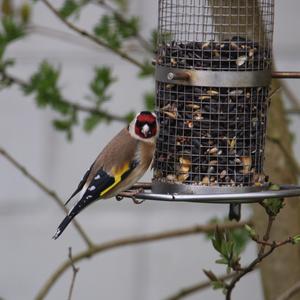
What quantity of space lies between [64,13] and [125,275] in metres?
4.06

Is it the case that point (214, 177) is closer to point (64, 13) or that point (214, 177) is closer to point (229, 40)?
point (229, 40)

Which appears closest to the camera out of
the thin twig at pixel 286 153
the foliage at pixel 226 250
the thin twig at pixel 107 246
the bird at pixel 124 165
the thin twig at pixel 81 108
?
the foliage at pixel 226 250

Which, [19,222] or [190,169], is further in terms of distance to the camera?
[19,222]

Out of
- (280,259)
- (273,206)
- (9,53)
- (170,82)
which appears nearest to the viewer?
(273,206)

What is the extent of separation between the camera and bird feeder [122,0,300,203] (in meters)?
4.32

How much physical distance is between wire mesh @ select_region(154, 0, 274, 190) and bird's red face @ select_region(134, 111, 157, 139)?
3.1 inches

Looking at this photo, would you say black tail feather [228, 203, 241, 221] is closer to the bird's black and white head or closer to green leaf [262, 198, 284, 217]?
green leaf [262, 198, 284, 217]

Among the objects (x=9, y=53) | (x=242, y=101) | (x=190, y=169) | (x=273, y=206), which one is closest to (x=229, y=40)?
(x=242, y=101)

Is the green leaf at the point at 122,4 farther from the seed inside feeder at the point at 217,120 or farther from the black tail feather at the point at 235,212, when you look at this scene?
the black tail feather at the point at 235,212

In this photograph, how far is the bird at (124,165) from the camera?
4426 mm

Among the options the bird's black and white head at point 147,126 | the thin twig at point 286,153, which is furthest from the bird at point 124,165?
the thin twig at point 286,153

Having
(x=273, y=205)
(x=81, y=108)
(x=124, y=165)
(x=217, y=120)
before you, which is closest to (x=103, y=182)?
(x=124, y=165)

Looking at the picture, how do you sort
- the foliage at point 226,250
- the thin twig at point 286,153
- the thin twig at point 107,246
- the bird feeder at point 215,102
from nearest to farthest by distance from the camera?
the foliage at point 226,250
the bird feeder at point 215,102
the thin twig at point 286,153
the thin twig at point 107,246

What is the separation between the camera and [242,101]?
4367 mm
